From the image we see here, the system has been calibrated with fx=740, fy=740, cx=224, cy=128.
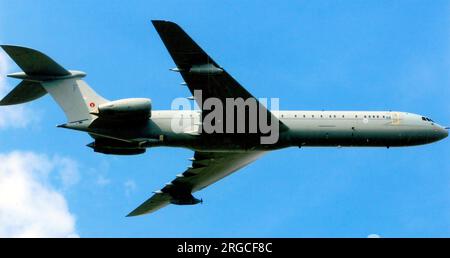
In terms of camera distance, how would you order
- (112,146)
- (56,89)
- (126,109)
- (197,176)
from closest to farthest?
1. (126,109)
2. (112,146)
3. (56,89)
4. (197,176)

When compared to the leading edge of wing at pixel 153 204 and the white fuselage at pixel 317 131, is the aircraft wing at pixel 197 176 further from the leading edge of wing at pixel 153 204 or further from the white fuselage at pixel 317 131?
the white fuselage at pixel 317 131

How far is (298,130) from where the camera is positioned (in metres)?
45.7

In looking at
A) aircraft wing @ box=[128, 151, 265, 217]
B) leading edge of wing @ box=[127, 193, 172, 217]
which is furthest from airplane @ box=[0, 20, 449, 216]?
leading edge of wing @ box=[127, 193, 172, 217]

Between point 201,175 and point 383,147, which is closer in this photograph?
point 383,147

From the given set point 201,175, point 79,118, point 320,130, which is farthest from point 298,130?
point 79,118

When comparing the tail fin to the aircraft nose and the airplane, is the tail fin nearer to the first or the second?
the airplane

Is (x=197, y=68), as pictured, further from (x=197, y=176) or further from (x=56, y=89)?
(x=197, y=176)

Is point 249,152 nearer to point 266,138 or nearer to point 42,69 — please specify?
point 266,138

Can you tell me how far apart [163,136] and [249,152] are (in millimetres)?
6448

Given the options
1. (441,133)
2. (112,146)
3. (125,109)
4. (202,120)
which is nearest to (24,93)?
(112,146)

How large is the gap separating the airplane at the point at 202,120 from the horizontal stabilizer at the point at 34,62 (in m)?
0.06

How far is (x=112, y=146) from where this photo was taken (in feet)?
152
